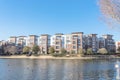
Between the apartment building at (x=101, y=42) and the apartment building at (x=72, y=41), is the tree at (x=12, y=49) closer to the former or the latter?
the apartment building at (x=72, y=41)

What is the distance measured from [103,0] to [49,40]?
16757cm

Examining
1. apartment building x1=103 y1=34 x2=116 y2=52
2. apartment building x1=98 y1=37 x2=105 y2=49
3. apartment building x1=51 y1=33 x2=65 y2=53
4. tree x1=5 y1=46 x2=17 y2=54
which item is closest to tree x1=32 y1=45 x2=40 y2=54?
apartment building x1=51 y1=33 x2=65 y2=53

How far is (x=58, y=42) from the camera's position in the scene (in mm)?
182250

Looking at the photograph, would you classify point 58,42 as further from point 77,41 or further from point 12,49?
point 12,49

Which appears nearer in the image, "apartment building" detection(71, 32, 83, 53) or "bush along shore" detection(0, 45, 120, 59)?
"bush along shore" detection(0, 45, 120, 59)

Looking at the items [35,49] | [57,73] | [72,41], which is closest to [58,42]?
[72,41]

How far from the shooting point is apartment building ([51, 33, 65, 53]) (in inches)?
7080

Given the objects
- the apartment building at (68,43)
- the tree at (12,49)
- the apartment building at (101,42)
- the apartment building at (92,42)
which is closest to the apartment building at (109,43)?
the apartment building at (101,42)

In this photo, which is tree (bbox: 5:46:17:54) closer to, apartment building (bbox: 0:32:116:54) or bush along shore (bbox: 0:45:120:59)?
bush along shore (bbox: 0:45:120:59)

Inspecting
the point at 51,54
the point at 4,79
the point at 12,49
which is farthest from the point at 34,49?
the point at 4,79

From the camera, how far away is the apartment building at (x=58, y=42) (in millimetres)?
179825

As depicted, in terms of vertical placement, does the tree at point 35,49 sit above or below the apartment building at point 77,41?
below

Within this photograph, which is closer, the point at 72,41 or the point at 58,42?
the point at 72,41

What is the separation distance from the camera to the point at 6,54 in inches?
7854
